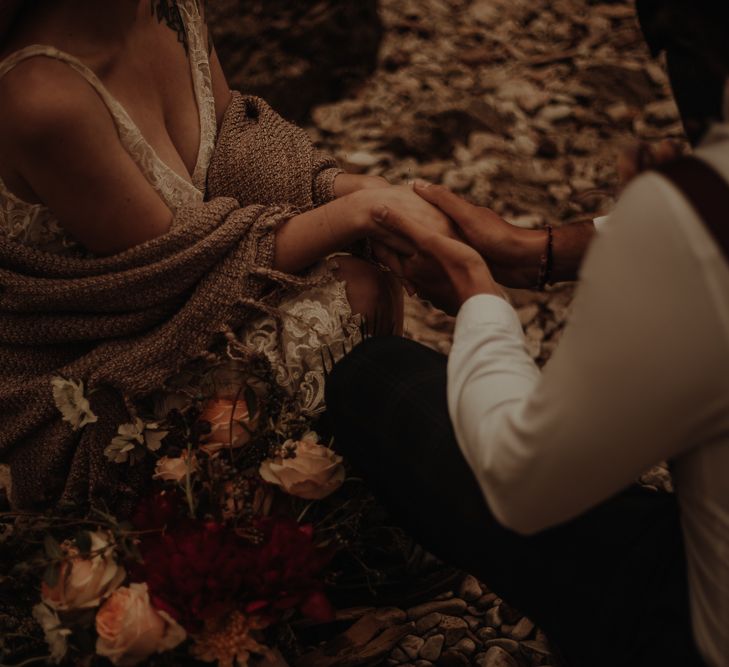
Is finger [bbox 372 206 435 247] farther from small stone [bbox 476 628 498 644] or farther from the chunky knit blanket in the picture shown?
small stone [bbox 476 628 498 644]

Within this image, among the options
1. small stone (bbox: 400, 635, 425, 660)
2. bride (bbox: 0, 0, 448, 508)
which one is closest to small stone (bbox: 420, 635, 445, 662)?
small stone (bbox: 400, 635, 425, 660)

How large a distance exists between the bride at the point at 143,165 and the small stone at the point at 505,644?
0.56 metres

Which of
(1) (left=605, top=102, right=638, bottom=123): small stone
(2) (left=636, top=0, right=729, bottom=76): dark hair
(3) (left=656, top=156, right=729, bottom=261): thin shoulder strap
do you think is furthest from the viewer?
(1) (left=605, top=102, right=638, bottom=123): small stone

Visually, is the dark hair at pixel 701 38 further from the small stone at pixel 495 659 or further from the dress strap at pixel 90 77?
the small stone at pixel 495 659

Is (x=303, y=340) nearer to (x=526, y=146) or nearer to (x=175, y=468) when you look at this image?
(x=175, y=468)

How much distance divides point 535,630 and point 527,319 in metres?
0.98

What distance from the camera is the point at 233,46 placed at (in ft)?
10.5

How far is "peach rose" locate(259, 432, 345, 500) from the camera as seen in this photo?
143 cm

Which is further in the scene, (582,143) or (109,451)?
(582,143)

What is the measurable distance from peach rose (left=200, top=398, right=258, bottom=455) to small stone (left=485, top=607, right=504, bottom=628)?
604mm

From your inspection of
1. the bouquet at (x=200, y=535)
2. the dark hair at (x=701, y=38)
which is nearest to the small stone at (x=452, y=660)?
the bouquet at (x=200, y=535)

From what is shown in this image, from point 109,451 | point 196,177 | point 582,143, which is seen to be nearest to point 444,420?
point 109,451

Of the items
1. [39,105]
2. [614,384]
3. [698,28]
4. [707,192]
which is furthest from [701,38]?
[39,105]

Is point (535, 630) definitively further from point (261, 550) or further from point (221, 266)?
point (221, 266)
